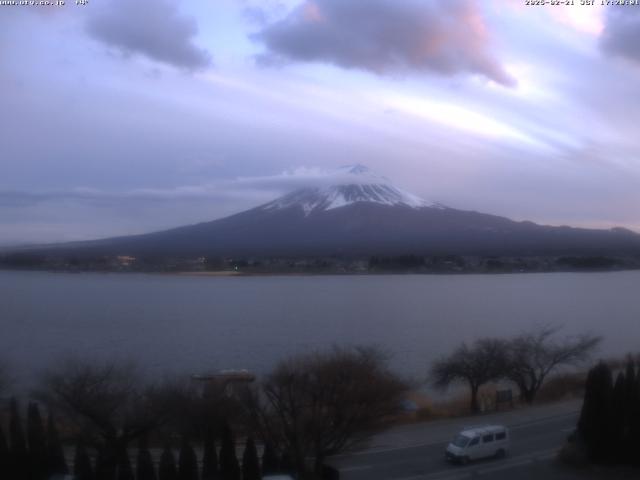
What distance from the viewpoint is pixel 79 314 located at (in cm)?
1864

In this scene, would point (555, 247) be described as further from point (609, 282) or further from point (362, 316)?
point (362, 316)

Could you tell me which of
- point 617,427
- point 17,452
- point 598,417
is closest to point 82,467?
point 17,452

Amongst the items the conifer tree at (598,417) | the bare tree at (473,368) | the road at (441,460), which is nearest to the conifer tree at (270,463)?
the road at (441,460)

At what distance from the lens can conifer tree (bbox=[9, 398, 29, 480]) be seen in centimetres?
490

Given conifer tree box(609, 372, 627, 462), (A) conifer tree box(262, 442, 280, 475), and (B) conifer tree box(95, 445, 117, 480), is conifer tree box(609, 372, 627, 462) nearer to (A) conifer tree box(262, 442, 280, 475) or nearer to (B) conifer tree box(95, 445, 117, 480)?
(A) conifer tree box(262, 442, 280, 475)

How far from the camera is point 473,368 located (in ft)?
30.7

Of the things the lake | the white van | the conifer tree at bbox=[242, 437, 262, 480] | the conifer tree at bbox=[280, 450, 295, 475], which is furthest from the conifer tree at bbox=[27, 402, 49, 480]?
the lake

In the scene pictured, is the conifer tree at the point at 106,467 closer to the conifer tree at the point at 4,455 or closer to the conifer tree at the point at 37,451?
the conifer tree at the point at 37,451

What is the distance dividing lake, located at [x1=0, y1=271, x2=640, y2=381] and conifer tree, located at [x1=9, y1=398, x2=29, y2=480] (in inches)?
201

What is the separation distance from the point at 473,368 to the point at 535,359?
1.23 meters

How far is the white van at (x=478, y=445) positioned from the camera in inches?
225

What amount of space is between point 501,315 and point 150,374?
38.4 feet

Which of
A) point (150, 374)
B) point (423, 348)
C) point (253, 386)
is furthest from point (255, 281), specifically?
point (253, 386)

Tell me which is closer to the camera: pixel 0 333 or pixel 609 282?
pixel 0 333
